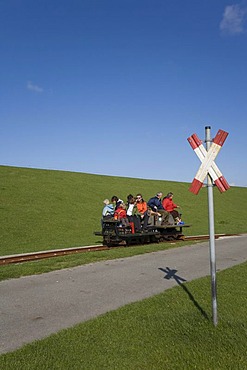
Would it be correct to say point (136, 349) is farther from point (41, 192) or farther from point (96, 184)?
point (96, 184)

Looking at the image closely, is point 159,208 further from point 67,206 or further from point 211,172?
point 67,206

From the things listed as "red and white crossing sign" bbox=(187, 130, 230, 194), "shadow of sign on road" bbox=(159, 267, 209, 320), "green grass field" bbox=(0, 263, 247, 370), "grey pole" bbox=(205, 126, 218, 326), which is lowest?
"green grass field" bbox=(0, 263, 247, 370)

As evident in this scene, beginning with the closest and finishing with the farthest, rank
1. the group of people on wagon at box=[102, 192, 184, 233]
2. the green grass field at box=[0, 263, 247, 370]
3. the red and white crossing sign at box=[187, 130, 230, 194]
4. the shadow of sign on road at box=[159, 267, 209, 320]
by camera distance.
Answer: the green grass field at box=[0, 263, 247, 370]
the red and white crossing sign at box=[187, 130, 230, 194]
the shadow of sign on road at box=[159, 267, 209, 320]
the group of people on wagon at box=[102, 192, 184, 233]

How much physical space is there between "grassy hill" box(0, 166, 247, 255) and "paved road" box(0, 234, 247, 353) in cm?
686

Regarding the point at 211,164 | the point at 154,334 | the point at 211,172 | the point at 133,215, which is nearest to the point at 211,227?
the point at 211,172

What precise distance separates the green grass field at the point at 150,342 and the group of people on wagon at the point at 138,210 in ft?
26.2

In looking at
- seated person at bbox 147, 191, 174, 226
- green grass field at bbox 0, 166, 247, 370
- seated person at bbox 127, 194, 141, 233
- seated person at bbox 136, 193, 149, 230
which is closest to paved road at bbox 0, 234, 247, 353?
green grass field at bbox 0, 166, 247, 370

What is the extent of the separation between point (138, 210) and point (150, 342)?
10449 millimetres

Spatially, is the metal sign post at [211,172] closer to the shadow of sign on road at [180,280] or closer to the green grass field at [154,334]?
the green grass field at [154,334]

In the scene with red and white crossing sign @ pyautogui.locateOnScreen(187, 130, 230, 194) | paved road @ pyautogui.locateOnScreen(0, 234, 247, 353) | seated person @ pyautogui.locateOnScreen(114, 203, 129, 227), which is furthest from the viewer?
seated person @ pyautogui.locateOnScreen(114, 203, 129, 227)

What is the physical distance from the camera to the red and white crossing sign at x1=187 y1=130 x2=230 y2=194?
488 centimetres

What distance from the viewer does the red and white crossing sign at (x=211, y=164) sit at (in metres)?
4.88

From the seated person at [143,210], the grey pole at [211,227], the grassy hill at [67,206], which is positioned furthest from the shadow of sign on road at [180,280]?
the grassy hill at [67,206]

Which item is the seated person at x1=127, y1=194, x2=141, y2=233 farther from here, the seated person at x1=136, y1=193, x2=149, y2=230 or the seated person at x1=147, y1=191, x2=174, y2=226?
the seated person at x1=147, y1=191, x2=174, y2=226
